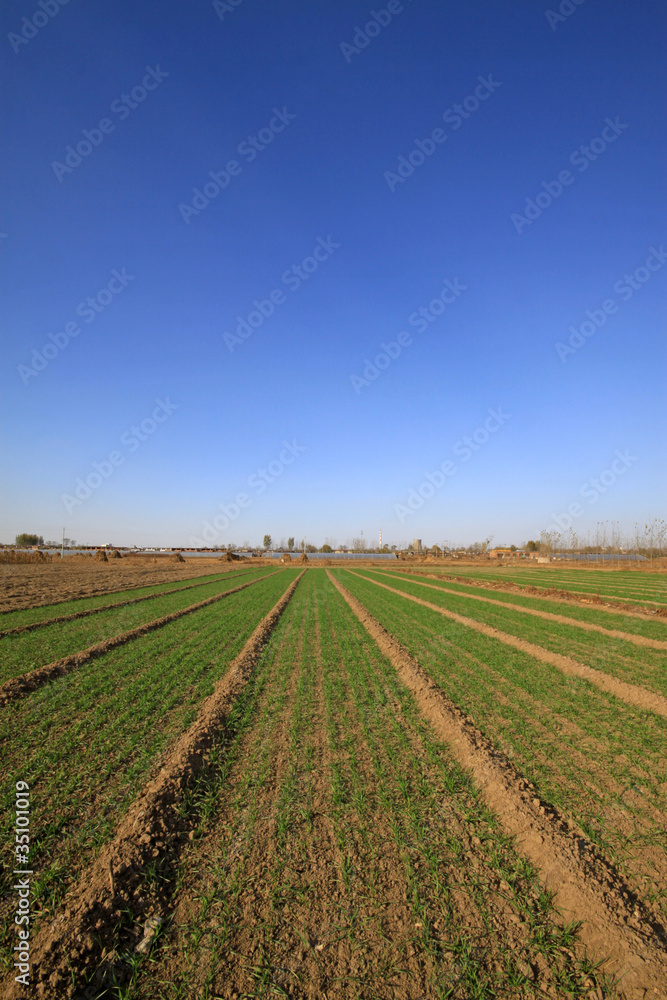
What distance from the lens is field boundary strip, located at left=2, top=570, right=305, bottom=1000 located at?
297 centimetres

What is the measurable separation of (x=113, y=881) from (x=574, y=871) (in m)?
4.15

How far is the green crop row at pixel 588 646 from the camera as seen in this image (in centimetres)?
1045

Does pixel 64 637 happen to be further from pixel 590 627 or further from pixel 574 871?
pixel 590 627

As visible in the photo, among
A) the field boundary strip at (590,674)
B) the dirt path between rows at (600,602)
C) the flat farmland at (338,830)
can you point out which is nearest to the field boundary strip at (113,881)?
the flat farmland at (338,830)

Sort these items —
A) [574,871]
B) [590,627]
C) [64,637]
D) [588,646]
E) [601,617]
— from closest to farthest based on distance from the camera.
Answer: [574,871], [588,646], [64,637], [590,627], [601,617]

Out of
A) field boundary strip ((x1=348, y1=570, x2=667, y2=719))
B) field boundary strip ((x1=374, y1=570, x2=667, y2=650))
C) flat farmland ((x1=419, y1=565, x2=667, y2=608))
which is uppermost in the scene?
field boundary strip ((x1=348, y1=570, x2=667, y2=719))

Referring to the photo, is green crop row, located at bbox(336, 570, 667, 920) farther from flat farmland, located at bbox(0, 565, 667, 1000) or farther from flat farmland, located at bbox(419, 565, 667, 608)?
flat farmland, located at bbox(419, 565, 667, 608)

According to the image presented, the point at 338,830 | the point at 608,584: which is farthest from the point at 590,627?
the point at 608,584

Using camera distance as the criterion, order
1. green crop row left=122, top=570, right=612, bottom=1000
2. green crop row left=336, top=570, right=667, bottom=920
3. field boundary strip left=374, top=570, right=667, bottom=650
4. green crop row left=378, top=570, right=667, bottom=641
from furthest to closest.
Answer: green crop row left=378, top=570, right=667, bottom=641 → field boundary strip left=374, top=570, right=667, bottom=650 → green crop row left=336, top=570, right=667, bottom=920 → green crop row left=122, top=570, right=612, bottom=1000

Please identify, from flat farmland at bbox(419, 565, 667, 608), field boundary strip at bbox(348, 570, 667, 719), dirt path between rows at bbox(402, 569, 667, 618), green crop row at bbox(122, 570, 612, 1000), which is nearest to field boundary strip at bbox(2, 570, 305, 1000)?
green crop row at bbox(122, 570, 612, 1000)

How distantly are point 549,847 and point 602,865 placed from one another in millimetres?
447

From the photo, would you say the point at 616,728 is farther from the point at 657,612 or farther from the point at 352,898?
the point at 657,612

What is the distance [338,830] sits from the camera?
4500 millimetres

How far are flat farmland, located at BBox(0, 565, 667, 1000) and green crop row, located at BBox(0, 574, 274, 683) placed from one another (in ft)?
1.31
